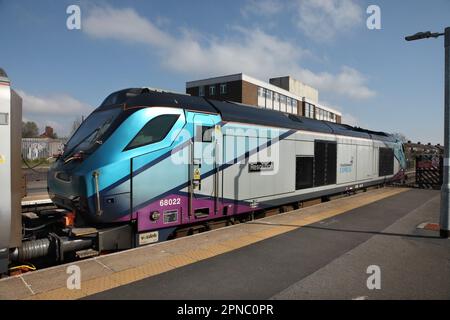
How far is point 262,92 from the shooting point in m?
49.8

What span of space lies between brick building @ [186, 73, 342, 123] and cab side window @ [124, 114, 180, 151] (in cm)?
3485

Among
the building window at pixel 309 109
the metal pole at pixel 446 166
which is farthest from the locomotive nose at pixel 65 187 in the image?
the building window at pixel 309 109

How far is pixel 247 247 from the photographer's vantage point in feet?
20.7

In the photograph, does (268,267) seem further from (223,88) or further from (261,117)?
(223,88)

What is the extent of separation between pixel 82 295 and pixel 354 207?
9.42 meters

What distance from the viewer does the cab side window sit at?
597 cm

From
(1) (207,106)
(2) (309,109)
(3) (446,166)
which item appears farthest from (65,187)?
(2) (309,109)

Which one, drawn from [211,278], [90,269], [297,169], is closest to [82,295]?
[90,269]

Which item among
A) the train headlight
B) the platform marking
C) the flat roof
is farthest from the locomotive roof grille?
the flat roof

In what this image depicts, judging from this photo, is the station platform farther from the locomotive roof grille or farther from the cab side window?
the locomotive roof grille

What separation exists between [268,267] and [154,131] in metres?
3.19

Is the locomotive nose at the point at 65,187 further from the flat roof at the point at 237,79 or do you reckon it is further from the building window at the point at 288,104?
the building window at the point at 288,104
